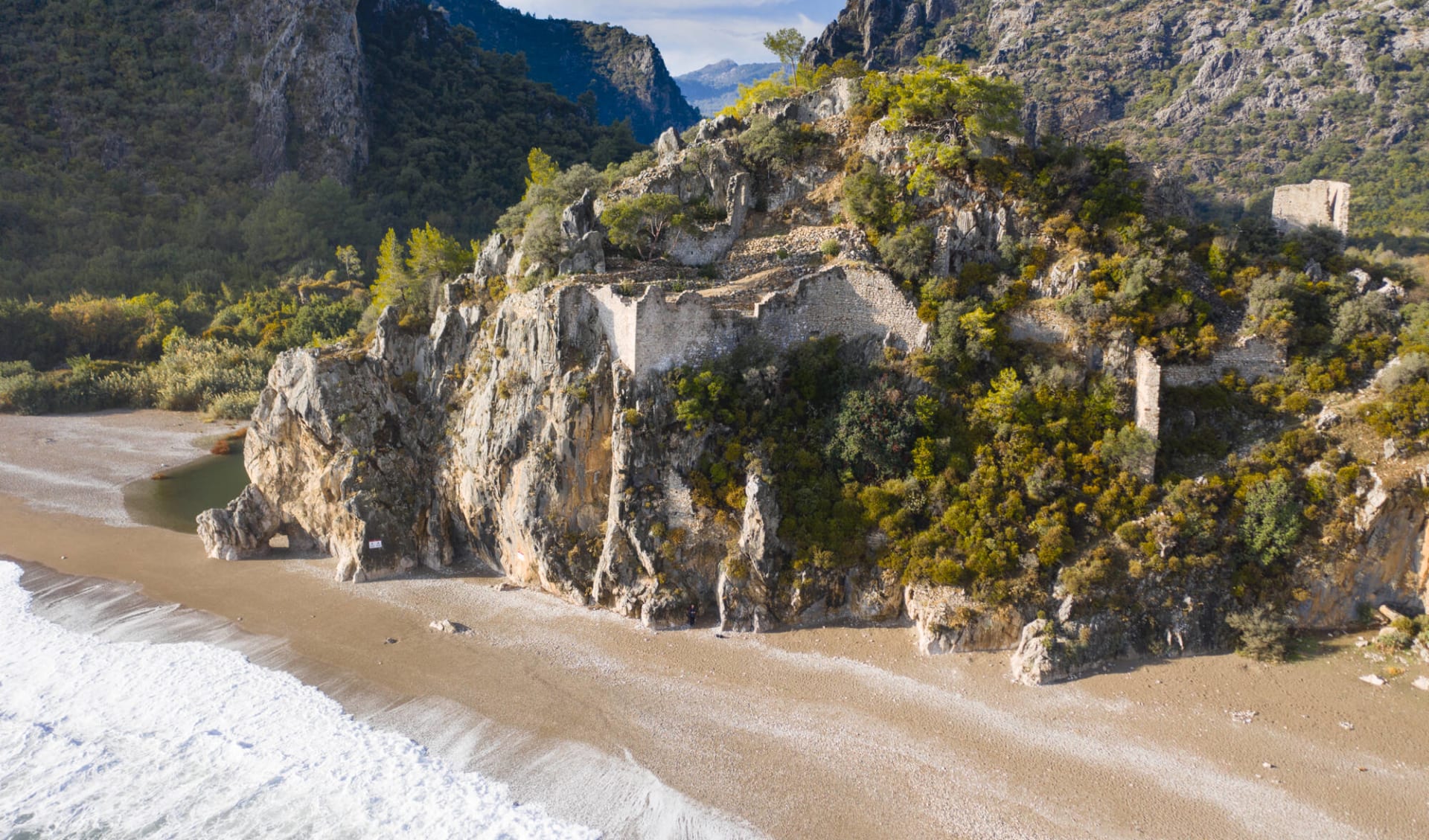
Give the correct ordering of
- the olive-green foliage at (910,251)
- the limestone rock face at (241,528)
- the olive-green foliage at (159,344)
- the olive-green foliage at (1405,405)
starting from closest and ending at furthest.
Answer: the olive-green foliage at (1405,405), the olive-green foliage at (910,251), the limestone rock face at (241,528), the olive-green foliage at (159,344)

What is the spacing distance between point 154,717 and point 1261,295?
32.8 metres

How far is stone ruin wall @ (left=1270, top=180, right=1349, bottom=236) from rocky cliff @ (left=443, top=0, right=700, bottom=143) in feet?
404

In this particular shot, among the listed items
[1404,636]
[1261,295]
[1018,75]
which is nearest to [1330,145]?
[1018,75]

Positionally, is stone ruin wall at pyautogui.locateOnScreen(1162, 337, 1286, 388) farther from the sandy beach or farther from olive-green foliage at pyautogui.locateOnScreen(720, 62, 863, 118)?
olive-green foliage at pyautogui.locateOnScreen(720, 62, 863, 118)

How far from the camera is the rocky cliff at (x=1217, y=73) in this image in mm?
50844

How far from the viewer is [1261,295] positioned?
75.2 feet

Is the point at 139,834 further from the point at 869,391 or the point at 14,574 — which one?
the point at 869,391

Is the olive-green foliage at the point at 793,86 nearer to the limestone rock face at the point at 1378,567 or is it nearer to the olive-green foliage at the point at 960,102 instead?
the olive-green foliage at the point at 960,102

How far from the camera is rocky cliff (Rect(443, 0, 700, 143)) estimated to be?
13962 cm

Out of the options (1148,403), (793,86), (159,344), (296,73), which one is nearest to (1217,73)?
A: (793,86)

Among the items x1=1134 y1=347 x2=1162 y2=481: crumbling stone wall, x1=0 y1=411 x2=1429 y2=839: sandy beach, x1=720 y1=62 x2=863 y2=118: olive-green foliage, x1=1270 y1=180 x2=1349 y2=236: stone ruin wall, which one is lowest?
x1=0 y1=411 x2=1429 y2=839: sandy beach

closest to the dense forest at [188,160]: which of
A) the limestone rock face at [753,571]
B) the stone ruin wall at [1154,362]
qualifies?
the stone ruin wall at [1154,362]

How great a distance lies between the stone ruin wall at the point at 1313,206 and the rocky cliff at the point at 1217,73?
22.0 metres

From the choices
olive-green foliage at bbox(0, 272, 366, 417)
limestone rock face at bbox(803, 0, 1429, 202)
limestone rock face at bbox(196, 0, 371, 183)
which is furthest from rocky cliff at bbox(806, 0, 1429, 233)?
olive-green foliage at bbox(0, 272, 366, 417)
